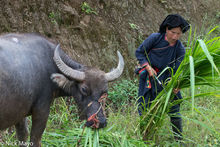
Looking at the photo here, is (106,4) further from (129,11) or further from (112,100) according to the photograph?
(112,100)

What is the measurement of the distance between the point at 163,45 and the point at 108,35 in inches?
117

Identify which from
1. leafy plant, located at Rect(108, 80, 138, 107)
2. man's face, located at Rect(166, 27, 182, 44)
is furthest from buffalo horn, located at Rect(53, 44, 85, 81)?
leafy plant, located at Rect(108, 80, 138, 107)

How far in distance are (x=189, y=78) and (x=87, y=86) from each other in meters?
1.25

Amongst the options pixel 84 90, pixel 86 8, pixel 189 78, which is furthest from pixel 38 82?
pixel 86 8

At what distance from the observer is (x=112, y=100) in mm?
5176

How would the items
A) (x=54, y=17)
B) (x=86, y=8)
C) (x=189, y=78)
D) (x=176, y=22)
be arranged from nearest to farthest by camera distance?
(x=189, y=78) → (x=176, y=22) → (x=54, y=17) → (x=86, y=8)

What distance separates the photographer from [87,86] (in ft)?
9.87

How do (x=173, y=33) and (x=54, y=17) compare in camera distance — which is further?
(x=54, y=17)

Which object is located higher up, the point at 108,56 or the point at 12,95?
the point at 108,56

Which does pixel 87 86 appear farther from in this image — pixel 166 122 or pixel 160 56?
pixel 166 122

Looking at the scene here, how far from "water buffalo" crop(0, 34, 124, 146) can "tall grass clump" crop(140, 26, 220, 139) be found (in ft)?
2.20

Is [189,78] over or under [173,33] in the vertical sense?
under

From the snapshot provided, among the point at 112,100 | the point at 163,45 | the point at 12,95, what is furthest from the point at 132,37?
the point at 12,95

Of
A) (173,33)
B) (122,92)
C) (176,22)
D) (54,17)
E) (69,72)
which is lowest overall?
(122,92)
